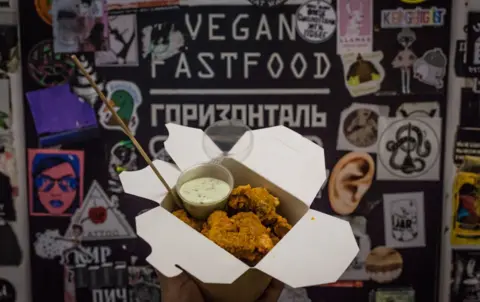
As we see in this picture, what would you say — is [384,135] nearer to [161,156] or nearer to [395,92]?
Answer: [395,92]

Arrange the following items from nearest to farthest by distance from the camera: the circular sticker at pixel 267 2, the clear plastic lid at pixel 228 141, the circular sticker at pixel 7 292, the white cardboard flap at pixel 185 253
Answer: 1. the white cardboard flap at pixel 185 253
2. the clear plastic lid at pixel 228 141
3. the circular sticker at pixel 267 2
4. the circular sticker at pixel 7 292

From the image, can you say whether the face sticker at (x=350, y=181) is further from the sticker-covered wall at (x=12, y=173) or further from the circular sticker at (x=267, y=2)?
the sticker-covered wall at (x=12, y=173)

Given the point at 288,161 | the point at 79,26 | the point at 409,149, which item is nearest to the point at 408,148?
the point at 409,149

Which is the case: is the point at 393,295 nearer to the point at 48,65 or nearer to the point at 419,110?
the point at 419,110

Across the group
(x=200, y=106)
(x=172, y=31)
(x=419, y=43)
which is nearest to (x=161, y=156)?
(x=200, y=106)

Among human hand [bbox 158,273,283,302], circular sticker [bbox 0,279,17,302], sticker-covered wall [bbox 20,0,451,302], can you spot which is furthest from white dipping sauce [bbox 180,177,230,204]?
circular sticker [bbox 0,279,17,302]

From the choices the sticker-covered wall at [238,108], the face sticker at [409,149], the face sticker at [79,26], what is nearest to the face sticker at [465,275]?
the sticker-covered wall at [238,108]

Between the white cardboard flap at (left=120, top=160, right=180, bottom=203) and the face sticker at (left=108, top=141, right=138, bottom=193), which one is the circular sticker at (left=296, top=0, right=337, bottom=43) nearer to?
the face sticker at (left=108, top=141, right=138, bottom=193)
